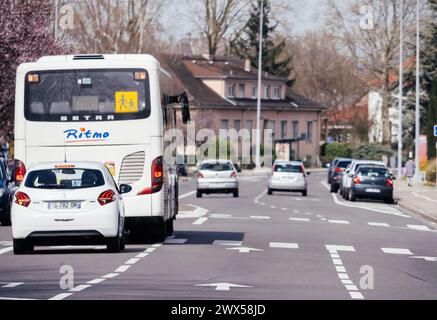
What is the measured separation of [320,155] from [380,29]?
119 feet

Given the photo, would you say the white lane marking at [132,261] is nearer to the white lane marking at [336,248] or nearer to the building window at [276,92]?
the white lane marking at [336,248]

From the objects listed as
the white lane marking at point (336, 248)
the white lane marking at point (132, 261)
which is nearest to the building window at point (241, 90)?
the white lane marking at point (336, 248)

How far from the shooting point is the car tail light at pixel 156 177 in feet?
76.6

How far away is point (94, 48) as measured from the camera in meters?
71.1

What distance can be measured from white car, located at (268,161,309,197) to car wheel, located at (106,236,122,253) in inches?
1353

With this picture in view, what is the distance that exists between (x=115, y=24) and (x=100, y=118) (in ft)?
164

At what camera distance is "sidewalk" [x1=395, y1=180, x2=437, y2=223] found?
41.3 meters

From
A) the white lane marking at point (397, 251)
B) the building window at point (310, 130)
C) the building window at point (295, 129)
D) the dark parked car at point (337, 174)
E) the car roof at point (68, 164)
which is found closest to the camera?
→ the car roof at point (68, 164)

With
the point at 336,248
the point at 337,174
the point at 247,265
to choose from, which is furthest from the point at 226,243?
the point at 337,174

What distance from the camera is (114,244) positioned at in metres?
21.0
